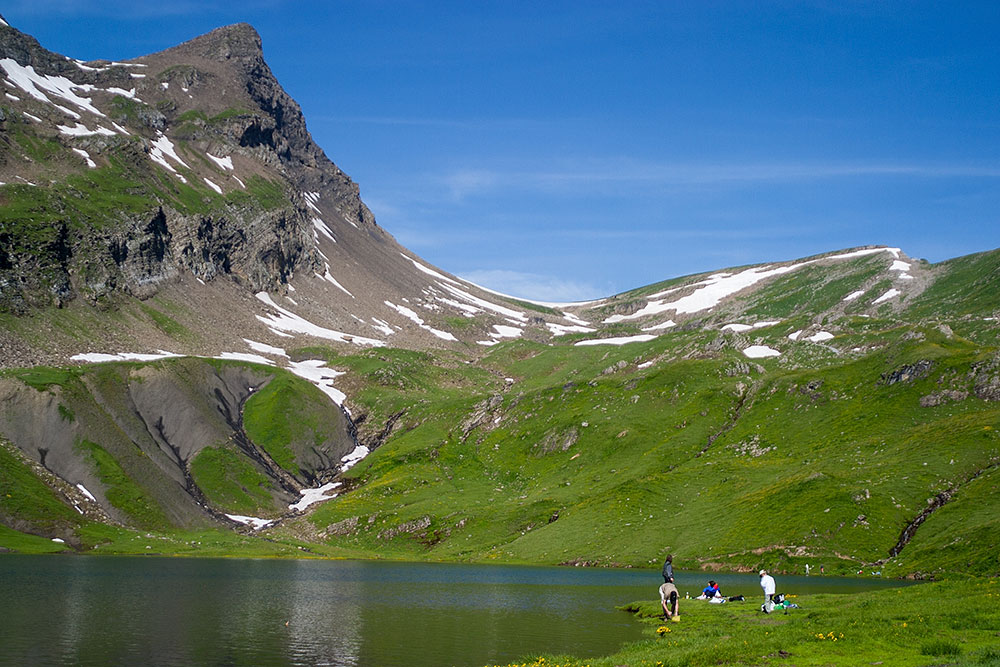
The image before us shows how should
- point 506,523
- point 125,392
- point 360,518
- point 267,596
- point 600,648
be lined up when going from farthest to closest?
point 125,392, point 360,518, point 506,523, point 267,596, point 600,648

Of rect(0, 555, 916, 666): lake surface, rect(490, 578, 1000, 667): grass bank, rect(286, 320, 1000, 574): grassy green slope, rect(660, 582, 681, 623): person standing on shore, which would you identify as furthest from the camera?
rect(286, 320, 1000, 574): grassy green slope

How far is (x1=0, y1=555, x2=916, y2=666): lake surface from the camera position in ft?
142

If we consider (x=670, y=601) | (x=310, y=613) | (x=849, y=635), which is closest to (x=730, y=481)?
(x=670, y=601)

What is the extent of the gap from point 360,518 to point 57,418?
65.2 meters

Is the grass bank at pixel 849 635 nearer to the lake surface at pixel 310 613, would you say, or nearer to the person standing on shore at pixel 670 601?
the person standing on shore at pixel 670 601

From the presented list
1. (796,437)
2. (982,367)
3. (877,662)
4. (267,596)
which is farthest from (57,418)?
(982,367)

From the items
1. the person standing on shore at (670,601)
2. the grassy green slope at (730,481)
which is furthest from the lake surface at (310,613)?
the grassy green slope at (730,481)

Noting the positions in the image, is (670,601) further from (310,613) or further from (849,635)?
(310,613)

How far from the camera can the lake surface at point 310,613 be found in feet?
142

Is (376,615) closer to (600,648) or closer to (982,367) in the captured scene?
(600,648)

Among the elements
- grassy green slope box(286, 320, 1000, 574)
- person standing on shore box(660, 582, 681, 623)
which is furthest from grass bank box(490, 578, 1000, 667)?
grassy green slope box(286, 320, 1000, 574)

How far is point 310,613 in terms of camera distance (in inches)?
2405

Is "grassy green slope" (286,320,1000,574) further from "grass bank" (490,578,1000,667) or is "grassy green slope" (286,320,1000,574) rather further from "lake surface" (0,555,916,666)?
"grass bank" (490,578,1000,667)

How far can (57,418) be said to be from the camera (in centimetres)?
15512
